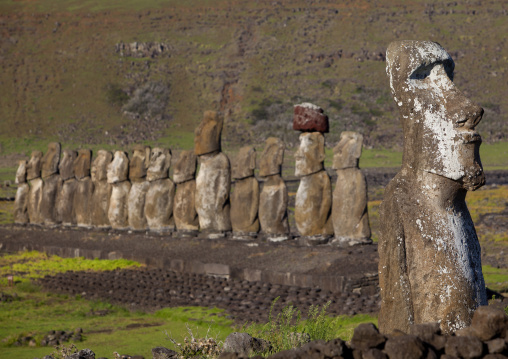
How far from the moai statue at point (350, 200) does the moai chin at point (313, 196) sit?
309 mm

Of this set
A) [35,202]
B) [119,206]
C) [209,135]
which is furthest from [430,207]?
[35,202]

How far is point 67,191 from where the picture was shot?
21.2 metres

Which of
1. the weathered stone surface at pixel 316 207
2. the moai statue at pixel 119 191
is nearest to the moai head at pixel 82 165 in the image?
the moai statue at pixel 119 191

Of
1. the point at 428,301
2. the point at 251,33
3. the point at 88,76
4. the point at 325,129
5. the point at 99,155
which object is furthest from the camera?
the point at 251,33

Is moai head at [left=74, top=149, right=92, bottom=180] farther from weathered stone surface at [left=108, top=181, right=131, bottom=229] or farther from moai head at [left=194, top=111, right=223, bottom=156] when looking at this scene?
moai head at [left=194, top=111, right=223, bottom=156]

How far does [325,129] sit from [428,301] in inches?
414

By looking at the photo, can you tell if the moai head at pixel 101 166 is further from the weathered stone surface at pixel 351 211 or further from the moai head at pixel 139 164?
the weathered stone surface at pixel 351 211

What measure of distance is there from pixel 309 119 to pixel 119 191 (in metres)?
6.45

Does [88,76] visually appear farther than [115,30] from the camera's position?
No

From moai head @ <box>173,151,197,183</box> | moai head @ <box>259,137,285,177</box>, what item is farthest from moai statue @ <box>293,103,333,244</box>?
moai head @ <box>173,151,197,183</box>

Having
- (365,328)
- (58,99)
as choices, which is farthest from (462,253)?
(58,99)

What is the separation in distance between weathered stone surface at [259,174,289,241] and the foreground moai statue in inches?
407

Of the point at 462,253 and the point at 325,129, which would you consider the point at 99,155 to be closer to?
the point at 325,129

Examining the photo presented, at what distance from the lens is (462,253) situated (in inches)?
193
